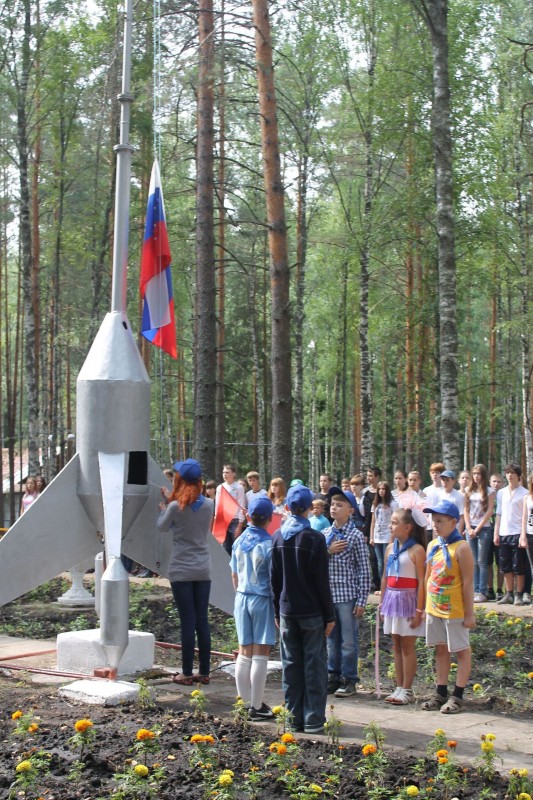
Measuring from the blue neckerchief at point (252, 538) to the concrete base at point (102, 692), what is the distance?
5.00 feet

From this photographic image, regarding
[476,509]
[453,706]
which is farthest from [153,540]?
[476,509]

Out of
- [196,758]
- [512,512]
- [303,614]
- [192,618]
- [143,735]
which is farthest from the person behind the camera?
[512,512]

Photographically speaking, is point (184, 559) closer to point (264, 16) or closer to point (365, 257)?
point (264, 16)

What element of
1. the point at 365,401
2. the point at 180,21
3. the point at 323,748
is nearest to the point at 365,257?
the point at 365,401

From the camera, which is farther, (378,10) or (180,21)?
(378,10)

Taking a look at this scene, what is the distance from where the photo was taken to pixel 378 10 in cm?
2556

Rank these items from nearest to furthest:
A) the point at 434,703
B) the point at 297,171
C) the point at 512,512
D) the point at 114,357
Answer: the point at 434,703 < the point at 114,357 < the point at 512,512 < the point at 297,171

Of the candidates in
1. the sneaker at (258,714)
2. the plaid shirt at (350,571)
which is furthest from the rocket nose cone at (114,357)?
the sneaker at (258,714)

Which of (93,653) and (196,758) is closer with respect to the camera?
(196,758)

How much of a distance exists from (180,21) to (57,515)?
38.7 ft

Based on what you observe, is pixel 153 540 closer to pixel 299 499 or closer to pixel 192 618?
pixel 192 618

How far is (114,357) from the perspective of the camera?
30.2ft

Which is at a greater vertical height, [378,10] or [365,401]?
[378,10]

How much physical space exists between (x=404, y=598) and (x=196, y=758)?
2.59 metres
